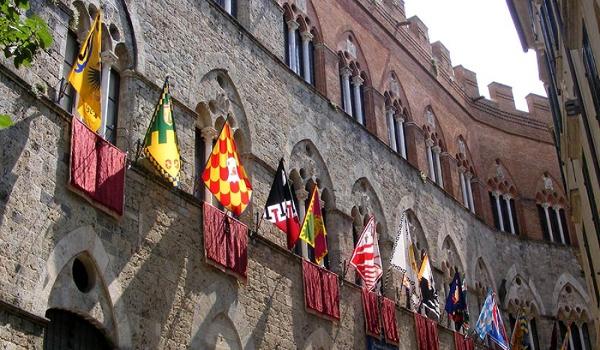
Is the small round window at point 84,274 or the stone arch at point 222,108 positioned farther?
the stone arch at point 222,108

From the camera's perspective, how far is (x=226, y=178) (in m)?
11.2

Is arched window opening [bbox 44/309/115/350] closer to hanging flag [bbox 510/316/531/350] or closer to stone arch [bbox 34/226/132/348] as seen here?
stone arch [bbox 34/226/132/348]

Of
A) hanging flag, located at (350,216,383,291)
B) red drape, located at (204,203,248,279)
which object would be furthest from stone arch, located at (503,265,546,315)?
red drape, located at (204,203,248,279)

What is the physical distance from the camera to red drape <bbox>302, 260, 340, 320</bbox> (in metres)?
13.2

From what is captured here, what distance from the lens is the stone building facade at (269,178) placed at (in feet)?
29.9

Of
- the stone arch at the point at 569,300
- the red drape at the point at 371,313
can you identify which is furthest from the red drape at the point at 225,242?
the stone arch at the point at 569,300

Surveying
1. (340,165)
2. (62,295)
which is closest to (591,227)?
(340,165)

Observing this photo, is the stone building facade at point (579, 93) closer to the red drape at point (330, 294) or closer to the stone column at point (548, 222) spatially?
the red drape at point (330, 294)

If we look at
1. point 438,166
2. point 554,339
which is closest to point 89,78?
point 438,166

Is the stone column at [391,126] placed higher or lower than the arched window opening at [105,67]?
higher

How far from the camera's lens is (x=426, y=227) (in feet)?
61.9

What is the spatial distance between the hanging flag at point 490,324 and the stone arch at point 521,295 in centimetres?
359

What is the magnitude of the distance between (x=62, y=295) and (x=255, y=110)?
5670 mm

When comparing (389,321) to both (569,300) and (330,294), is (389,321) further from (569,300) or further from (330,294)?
(569,300)
